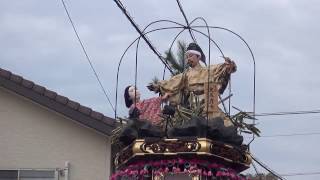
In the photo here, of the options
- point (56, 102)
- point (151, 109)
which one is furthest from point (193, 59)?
point (56, 102)

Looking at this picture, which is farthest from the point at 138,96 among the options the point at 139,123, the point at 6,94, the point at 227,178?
the point at 6,94

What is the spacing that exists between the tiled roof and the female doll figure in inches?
137

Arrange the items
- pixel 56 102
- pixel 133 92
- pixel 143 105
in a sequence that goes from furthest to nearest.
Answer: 1. pixel 56 102
2. pixel 133 92
3. pixel 143 105

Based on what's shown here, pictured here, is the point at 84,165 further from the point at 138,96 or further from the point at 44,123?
the point at 138,96

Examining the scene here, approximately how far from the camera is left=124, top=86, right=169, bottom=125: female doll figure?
10.0m

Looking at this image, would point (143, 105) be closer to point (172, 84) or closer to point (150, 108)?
point (150, 108)

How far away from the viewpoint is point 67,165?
14.2 meters

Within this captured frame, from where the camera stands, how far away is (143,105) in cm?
1041

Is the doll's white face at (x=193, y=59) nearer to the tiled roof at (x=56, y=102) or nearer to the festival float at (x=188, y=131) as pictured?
the festival float at (x=188, y=131)

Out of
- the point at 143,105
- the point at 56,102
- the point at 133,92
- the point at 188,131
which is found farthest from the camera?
the point at 56,102

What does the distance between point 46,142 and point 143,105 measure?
4.54 metres

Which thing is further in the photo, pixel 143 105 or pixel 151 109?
pixel 143 105

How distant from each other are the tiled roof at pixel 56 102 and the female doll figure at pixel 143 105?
3.47 m

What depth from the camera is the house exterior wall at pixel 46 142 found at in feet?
47.0
